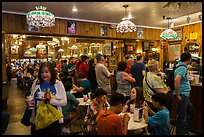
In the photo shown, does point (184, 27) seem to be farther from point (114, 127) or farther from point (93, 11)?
point (114, 127)

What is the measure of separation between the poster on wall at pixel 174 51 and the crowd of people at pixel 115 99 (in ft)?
12.8

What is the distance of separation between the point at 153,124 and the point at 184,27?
695 cm

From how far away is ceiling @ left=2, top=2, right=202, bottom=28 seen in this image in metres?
5.31

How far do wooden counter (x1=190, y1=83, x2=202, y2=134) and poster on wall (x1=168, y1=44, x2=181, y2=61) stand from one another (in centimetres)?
500

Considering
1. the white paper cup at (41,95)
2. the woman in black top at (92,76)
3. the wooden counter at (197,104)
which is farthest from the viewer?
the woman in black top at (92,76)

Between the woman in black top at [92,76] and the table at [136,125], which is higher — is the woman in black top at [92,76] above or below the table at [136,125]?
above

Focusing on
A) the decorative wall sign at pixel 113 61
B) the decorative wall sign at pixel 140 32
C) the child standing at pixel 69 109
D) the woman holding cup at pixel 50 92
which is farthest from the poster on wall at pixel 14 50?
the woman holding cup at pixel 50 92

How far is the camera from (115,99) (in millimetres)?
2287

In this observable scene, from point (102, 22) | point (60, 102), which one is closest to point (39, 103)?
point (60, 102)

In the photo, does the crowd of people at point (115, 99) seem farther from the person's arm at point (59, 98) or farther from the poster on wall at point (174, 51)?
the poster on wall at point (174, 51)

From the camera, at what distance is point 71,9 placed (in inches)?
229

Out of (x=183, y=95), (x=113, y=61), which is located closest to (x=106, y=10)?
(x=183, y=95)

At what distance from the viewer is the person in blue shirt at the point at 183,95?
344 centimetres

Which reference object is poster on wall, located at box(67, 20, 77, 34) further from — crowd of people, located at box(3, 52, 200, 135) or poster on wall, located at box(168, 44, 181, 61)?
poster on wall, located at box(168, 44, 181, 61)
